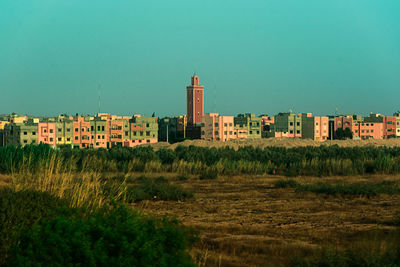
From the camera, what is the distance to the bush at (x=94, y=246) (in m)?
5.73

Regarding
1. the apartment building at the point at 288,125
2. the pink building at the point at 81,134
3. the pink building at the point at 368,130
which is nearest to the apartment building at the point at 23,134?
the pink building at the point at 81,134

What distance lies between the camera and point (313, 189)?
1798 cm

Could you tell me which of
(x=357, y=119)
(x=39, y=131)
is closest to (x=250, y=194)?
(x=39, y=131)

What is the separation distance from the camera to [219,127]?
348 ft

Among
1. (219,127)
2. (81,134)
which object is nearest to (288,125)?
(219,127)

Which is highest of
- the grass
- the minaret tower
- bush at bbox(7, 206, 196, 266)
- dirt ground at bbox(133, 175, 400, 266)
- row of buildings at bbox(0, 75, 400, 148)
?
the minaret tower

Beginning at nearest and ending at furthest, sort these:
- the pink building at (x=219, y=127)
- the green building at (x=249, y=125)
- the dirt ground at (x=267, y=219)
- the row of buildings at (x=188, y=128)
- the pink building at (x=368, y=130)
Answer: the dirt ground at (x=267, y=219) → the row of buildings at (x=188, y=128) → the pink building at (x=219, y=127) → the green building at (x=249, y=125) → the pink building at (x=368, y=130)

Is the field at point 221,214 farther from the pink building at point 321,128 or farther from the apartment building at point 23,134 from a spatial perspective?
the pink building at point 321,128

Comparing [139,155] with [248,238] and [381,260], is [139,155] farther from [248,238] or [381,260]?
[381,260]

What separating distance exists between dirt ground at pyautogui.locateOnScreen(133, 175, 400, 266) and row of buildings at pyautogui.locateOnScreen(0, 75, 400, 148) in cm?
7589

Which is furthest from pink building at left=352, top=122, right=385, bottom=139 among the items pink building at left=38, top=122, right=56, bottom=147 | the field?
the field

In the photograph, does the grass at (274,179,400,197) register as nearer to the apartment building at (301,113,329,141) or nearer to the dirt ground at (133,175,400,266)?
the dirt ground at (133,175,400,266)

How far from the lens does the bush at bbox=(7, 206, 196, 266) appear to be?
226 inches

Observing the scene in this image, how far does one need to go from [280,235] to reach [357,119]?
130 metres
